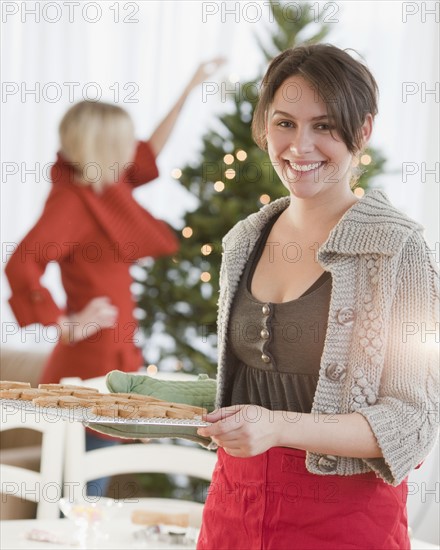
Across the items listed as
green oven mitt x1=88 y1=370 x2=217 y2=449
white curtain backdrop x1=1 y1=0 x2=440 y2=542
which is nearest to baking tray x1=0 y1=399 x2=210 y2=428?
green oven mitt x1=88 y1=370 x2=217 y2=449

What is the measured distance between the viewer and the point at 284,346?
1.26 meters

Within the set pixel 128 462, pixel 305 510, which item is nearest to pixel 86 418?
pixel 305 510

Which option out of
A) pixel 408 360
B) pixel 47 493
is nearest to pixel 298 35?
pixel 47 493

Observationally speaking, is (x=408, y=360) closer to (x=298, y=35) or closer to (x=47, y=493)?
(x=47, y=493)

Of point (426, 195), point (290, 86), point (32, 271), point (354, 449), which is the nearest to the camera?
point (354, 449)

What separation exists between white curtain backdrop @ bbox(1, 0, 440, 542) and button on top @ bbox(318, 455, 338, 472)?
8.15ft

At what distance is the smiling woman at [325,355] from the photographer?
116cm

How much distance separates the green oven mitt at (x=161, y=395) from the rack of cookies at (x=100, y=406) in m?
0.04

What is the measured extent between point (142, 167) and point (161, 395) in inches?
87.2

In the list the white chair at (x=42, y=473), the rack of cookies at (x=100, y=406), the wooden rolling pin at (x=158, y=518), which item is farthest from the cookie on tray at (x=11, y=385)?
the white chair at (x=42, y=473)

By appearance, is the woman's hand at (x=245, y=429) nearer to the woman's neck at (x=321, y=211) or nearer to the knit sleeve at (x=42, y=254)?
the woman's neck at (x=321, y=211)

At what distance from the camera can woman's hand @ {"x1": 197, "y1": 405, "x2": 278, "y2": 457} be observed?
3.65 ft

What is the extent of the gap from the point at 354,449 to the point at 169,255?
2.17 metres

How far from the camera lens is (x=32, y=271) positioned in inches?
125
